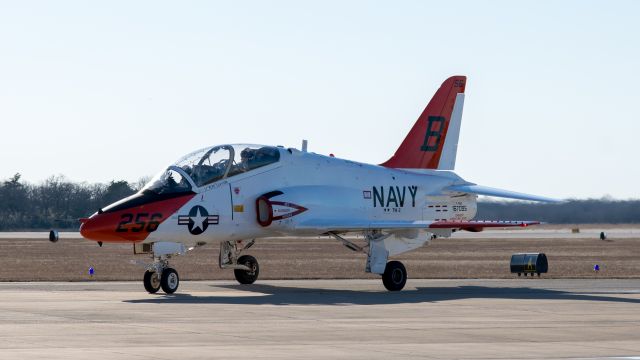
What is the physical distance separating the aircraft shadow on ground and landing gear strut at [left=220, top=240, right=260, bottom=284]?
1.22 metres

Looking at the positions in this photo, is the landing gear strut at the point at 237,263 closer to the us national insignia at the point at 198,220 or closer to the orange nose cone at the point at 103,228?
the us national insignia at the point at 198,220

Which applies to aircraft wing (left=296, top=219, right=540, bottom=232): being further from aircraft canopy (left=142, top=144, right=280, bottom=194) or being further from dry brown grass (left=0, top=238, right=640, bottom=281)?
dry brown grass (left=0, top=238, right=640, bottom=281)

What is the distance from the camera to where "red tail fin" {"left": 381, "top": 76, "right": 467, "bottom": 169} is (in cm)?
3778

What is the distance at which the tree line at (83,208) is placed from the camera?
86.4 m

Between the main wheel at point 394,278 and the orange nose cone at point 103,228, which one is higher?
the orange nose cone at point 103,228

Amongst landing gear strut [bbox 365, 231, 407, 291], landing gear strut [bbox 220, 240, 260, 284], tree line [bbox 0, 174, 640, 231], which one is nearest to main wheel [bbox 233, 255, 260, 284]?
landing gear strut [bbox 220, 240, 260, 284]

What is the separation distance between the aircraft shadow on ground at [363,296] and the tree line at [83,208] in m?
48.6

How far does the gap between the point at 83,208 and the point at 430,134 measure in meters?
85.8

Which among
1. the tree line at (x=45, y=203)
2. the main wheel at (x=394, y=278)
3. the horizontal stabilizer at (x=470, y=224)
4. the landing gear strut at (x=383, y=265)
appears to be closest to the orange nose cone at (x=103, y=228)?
the landing gear strut at (x=383, y=265)

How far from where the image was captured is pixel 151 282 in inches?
1195

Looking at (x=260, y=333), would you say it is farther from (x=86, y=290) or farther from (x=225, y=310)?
(x=86, y=290)

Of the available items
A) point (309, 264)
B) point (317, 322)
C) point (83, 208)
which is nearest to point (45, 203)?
point (83, 208)

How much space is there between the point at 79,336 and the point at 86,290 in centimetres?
1156

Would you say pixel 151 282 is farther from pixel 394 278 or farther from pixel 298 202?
pixel 394 278
